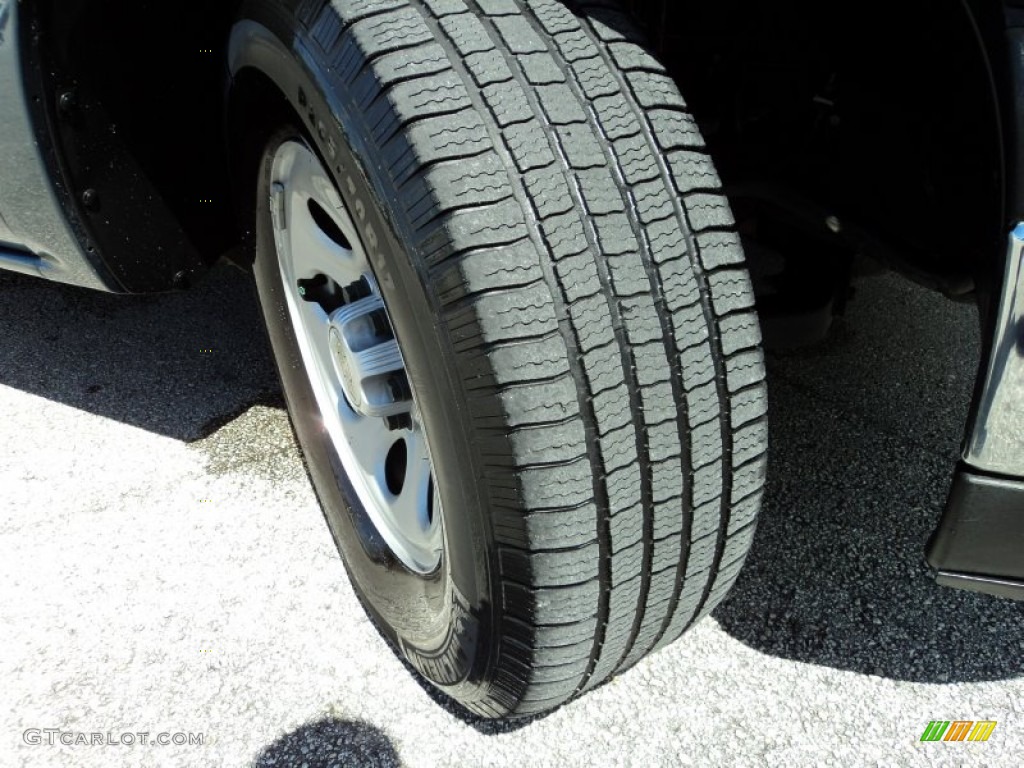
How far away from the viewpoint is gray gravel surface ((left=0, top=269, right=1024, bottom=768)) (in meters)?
1.45

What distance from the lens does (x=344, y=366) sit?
5.26ft

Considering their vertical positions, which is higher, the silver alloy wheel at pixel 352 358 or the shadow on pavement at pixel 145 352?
the silver alloy wheel at pixel 352 358

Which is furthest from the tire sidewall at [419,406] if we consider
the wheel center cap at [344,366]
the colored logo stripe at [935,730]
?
the colored logo stripe at [935,730]

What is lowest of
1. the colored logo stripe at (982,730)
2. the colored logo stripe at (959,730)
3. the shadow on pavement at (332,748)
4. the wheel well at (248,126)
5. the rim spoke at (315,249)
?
the colored logo stripe at (982,730)

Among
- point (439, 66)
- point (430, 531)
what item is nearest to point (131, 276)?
point (430, 531)

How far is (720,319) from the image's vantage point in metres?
1.12

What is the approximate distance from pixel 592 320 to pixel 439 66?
13.6 inches

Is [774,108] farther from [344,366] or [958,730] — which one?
[958,730]

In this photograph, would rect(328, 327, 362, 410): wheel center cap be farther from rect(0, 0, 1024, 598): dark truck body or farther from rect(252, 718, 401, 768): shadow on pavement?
rect(252, 718, 401, 768): shadow on pavement

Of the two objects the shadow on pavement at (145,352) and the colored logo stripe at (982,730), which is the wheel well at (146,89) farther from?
the colored logo stripe at (982,730)

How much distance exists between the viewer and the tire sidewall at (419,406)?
41.0 inches

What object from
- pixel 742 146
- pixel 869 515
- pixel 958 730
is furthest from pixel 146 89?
pixel 958 730

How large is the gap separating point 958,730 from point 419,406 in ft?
3.51

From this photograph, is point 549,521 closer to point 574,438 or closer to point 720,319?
point 574,438
